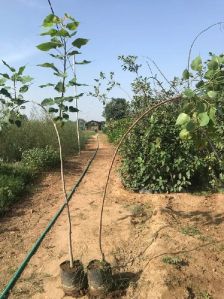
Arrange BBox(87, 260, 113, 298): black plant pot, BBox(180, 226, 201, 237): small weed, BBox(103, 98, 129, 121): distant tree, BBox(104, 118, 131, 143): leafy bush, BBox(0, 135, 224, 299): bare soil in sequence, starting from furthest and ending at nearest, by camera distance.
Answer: BBox(103, 98, 129, 121): distant tree, BBox(104, 118, 131, 143): leafy bush, BBox(180, 226, 201, 237): small weed, BBox(0, 135, 224, 299): bare soil, BBox(87, 260, 113, 298): black plant pot

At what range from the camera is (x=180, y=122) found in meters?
2.84

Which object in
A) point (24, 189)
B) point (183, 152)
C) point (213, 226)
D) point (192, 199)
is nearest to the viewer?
point (213, 226)

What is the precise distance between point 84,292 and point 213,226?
87.7 inches

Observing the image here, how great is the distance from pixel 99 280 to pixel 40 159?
6.95 meters

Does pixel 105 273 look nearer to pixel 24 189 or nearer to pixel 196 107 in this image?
pixel 196 107

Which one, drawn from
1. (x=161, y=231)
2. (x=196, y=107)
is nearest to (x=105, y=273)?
(x=161, y=231)

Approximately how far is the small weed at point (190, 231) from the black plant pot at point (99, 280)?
1.54 metres

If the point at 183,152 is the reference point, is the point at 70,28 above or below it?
above

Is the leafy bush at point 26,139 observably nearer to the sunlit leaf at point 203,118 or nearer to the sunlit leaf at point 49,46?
the sunlit leaf at point 49,46

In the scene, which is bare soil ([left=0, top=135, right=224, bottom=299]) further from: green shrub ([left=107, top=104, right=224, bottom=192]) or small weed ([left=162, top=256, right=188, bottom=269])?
green shrub ([left=107, top=104, right=224, bottom=192])

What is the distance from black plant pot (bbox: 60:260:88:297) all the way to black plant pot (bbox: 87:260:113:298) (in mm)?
116

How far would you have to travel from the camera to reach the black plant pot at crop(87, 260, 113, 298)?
3781 millimetres

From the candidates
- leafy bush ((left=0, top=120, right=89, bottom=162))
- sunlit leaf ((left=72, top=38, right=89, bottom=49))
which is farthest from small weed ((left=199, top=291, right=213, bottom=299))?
leafy bush ((left=0, top=120, right=89, bottom=162))

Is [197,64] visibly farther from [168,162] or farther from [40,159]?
[40,159]
